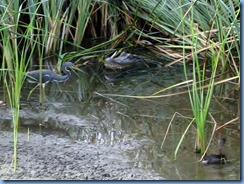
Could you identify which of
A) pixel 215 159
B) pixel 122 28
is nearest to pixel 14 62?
pixel 215 159

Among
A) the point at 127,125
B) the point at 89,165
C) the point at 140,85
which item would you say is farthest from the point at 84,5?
the point at 89,165

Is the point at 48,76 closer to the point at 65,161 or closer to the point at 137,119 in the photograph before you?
the point at 137,119

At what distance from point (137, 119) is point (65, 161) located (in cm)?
83

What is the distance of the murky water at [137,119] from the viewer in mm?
3363

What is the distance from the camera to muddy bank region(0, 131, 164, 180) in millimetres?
3281

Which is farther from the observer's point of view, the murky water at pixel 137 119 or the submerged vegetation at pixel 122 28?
the submerged vegetation at pixel 122 28

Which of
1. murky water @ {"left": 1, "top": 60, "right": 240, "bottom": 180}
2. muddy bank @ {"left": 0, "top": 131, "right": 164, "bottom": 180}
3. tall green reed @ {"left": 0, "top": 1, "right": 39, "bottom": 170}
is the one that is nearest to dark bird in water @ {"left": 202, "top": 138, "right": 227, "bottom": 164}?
murky water @ {"left": 1, "top": 60, "right": 240, "bottom": 180}

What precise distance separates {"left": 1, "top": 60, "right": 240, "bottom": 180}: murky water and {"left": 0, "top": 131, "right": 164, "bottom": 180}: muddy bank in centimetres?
7

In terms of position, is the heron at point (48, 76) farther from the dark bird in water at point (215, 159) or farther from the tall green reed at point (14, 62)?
the dark bird in water at point (215, 159)

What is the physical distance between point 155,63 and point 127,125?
5.41 ft

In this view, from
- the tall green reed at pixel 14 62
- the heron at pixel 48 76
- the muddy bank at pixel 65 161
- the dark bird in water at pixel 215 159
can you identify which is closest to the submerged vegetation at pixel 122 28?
the heron at pixel 48 76

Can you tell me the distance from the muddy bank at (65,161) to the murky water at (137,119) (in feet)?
0.24

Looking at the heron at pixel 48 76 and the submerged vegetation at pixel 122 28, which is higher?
the submerged vegetation at pixel 122 28

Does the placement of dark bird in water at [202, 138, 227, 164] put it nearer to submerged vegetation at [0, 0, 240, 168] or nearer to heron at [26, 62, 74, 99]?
submerged vegetation at [0, 0, 240, 168]
